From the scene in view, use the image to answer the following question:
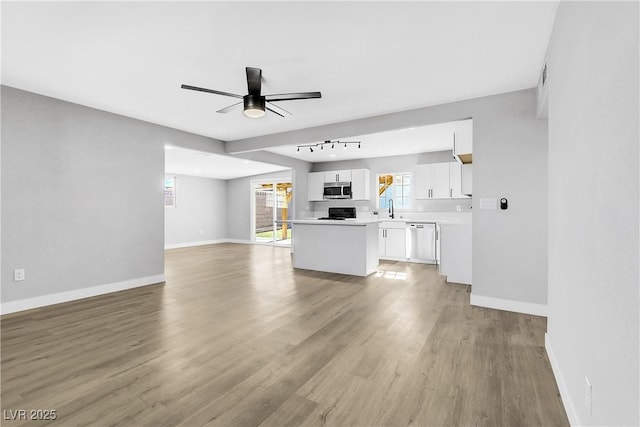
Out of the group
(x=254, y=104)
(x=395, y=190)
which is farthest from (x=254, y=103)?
(x=395, y=190)

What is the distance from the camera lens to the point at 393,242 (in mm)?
6543

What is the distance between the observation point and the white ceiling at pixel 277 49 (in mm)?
2033

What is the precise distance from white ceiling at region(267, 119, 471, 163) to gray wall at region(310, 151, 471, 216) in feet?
0.67

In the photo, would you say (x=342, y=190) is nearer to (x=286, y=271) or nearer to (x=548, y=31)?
(x=286, y=271)

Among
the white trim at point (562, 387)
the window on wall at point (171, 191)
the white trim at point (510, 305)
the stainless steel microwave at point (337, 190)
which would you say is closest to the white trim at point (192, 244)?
the window on wall at point (171, 191)

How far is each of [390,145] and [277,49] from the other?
4.00 m

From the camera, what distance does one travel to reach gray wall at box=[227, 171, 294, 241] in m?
10.0

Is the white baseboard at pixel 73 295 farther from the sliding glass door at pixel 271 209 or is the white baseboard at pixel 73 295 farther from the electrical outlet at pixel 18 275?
the sliding glass door at pixel 271 209

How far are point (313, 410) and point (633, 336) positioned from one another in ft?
4.75

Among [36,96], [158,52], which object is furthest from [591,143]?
[36,96]

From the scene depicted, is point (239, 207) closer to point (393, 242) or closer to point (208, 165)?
point (208, 165)

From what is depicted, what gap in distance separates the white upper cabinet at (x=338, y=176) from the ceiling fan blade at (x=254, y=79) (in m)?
4.75

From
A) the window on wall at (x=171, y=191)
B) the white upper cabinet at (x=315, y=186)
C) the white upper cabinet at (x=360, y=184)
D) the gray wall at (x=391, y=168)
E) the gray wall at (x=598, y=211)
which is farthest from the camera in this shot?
the window on wall at (x=171, y=191)

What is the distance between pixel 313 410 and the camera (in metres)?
1.64
